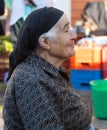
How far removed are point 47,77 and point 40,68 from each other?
7 centimetres

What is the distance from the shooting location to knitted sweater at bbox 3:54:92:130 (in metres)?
2.08

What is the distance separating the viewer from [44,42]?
7.54ft

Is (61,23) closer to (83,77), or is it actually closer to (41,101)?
(41,101)

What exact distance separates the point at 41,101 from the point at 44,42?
359 mm

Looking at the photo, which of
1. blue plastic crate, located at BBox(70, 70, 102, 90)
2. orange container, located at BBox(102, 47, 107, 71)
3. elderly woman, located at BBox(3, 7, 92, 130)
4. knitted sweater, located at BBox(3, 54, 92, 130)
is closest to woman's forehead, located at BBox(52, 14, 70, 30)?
elderly woman, located at BBox(3, 7, 92, 130)

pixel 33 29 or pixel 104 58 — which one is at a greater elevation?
pixel 33 29

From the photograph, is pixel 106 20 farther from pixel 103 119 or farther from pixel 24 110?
pixel 24 110

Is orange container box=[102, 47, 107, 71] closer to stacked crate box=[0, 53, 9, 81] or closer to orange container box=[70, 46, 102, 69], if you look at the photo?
orange container box=[70, 46, 102, 69]

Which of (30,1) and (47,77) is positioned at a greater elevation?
(30,1)

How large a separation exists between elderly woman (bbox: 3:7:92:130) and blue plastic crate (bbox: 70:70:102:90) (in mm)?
A: 4473

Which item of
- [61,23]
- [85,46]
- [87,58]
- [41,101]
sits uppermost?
[61,23]

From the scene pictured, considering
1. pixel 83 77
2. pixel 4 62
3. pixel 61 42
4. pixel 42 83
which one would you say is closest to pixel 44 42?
pixel 61 42

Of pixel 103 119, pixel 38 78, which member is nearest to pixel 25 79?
pixel 38 78

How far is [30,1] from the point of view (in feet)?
18.9
